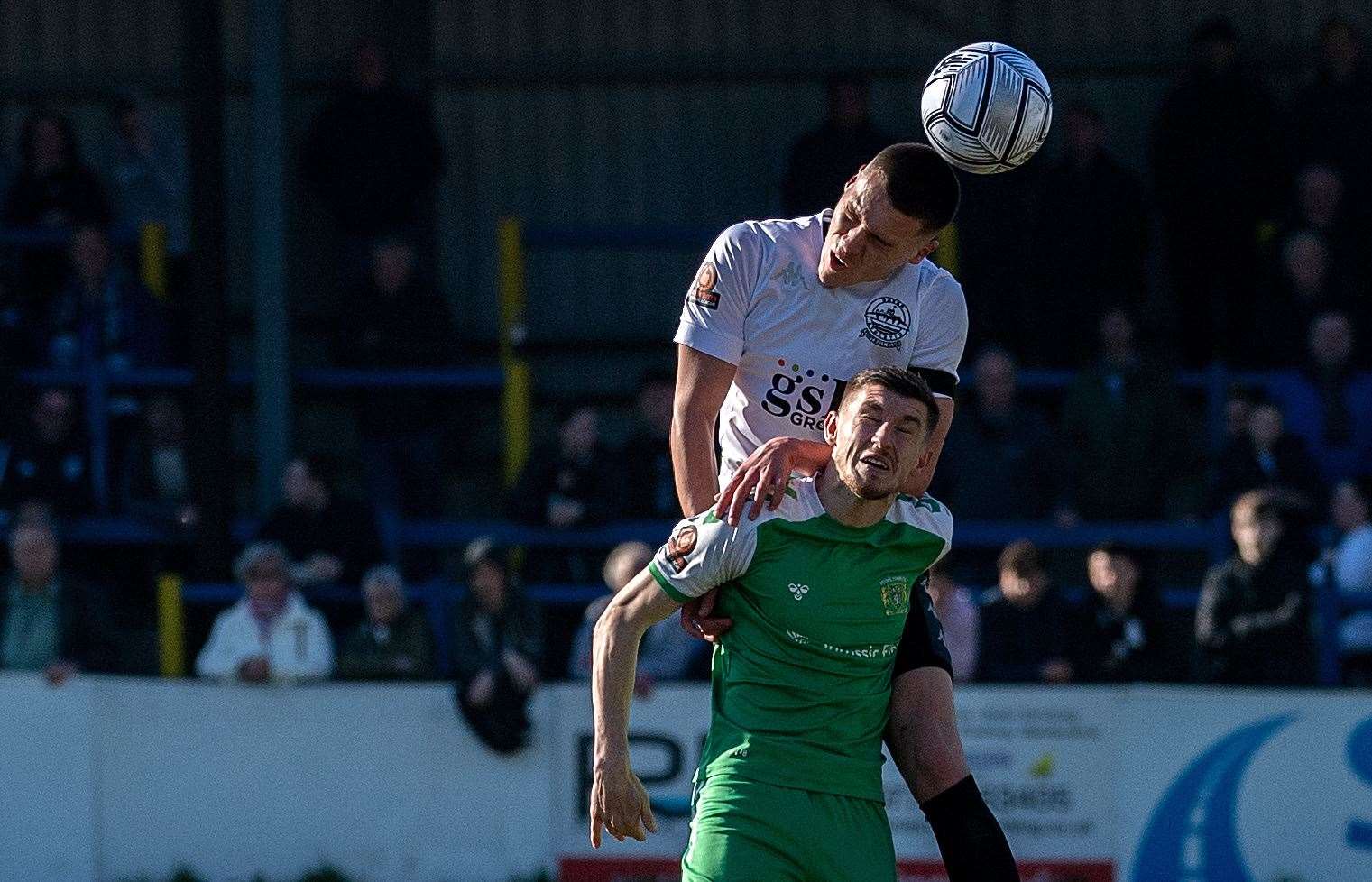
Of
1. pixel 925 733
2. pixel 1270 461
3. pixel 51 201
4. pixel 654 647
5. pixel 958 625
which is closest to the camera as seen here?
pixel 925 733

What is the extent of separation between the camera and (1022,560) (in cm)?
1008

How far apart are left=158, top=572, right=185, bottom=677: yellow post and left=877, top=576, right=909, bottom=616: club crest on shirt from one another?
→ 6.35 metres

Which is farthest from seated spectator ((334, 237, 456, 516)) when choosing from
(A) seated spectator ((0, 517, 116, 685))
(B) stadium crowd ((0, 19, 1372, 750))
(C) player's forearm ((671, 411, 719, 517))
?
(C) player's forearm ((671, 411, 719, 517))

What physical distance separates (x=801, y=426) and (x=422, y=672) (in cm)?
511

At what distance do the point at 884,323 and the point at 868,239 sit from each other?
0.29m

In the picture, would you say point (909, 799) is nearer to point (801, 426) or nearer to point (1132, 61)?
point (801, 426)

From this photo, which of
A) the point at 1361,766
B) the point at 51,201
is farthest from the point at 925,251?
the point at 51,201

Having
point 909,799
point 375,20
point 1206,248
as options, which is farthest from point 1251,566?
point 375,20

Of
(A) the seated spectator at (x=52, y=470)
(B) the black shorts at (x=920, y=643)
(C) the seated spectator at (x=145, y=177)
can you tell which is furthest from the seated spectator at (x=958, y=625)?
(C) the seated spectator at (x=145, y=177)

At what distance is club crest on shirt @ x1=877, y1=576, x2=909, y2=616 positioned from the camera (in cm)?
529

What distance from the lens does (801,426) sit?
573 cm

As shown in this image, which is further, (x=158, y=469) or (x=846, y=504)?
(x=158, y=469)

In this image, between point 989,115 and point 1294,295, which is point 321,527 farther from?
point 989,115

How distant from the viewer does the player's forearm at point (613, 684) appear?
5027mm
